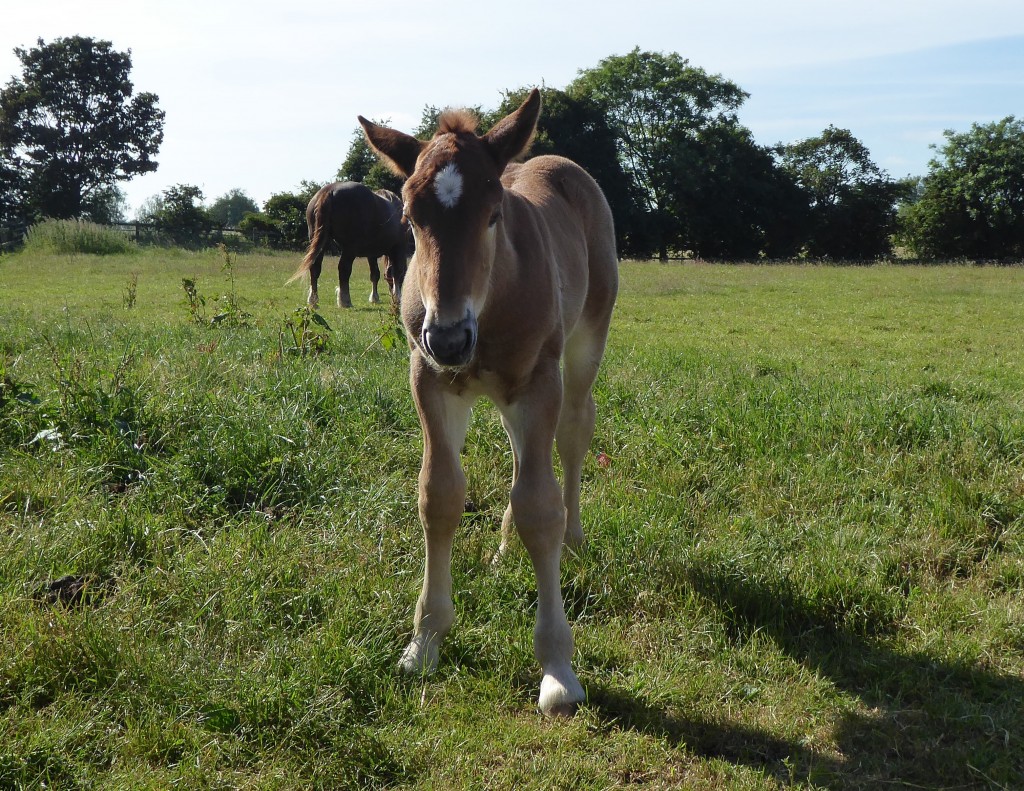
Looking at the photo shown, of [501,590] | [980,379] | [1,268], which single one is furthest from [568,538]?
[1,268]

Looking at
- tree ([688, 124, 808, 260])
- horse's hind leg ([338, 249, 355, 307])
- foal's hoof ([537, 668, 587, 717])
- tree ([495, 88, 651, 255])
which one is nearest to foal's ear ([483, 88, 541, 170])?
foal's hoof ([537, 668, 587, 717])

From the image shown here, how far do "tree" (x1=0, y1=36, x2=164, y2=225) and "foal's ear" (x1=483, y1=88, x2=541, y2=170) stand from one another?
47430 mm

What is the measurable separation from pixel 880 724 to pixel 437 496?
5.79 ft

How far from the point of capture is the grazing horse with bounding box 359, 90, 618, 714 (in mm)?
2766

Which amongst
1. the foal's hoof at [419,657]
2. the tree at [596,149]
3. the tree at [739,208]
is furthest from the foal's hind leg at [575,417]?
the tree at [739,208]

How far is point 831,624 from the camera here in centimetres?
337

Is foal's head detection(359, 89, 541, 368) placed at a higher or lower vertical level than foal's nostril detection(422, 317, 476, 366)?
higher

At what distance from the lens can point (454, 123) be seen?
3229mm

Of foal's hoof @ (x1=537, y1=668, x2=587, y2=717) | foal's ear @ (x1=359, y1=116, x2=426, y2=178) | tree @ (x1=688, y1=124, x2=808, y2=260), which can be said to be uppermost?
tree @ (x1=688, y1=124, x2=808, y2=260)

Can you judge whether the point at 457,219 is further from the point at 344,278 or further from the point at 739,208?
the point at 739,208

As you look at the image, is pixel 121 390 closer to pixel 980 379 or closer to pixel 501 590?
pixel 501 590

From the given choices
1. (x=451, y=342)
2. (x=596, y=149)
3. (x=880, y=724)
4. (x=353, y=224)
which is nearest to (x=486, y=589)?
(x=451, y=342)

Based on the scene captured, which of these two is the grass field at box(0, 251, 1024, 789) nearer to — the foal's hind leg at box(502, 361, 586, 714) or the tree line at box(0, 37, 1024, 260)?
the foal's hind leg at box(502, 361, 586, 714)

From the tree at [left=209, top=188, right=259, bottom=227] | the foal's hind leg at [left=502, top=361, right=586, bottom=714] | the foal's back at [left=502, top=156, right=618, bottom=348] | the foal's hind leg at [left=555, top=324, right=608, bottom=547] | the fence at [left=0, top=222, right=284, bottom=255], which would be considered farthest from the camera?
the tree at [left=209, top=188, right=259, bottom=227]
